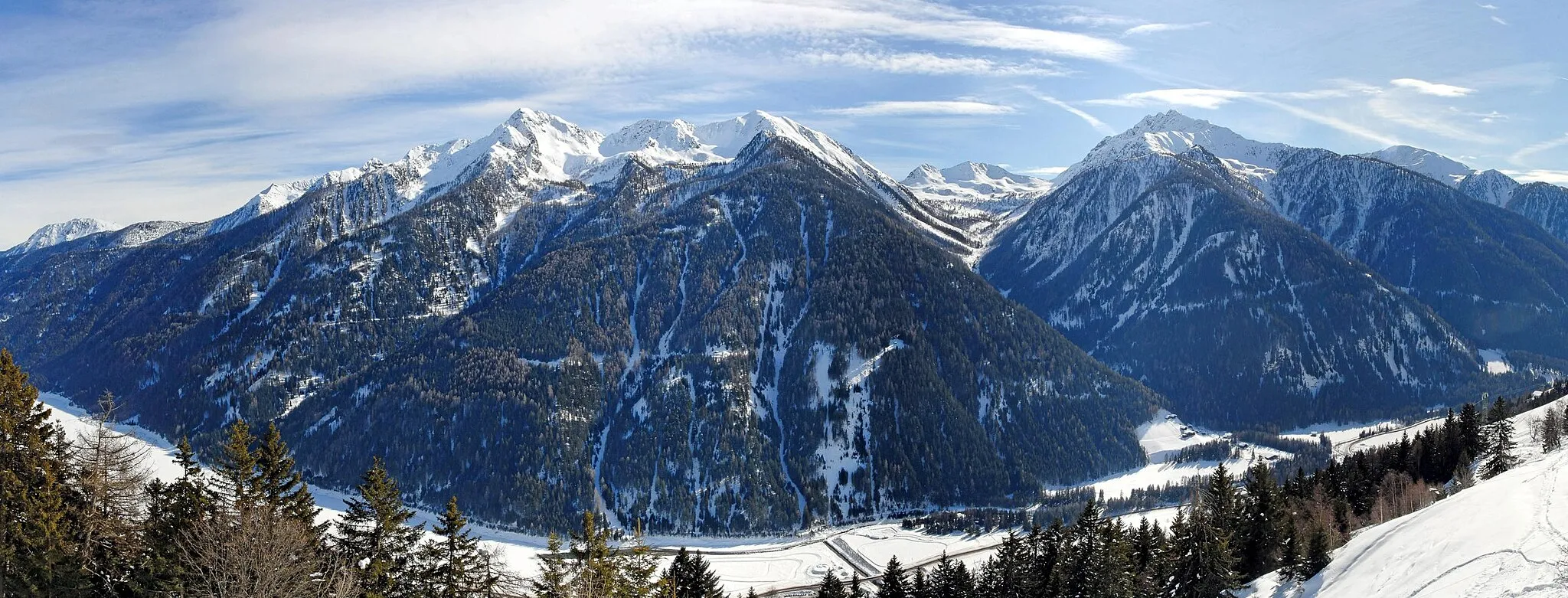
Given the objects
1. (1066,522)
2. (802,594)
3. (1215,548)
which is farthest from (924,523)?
(1215,548)

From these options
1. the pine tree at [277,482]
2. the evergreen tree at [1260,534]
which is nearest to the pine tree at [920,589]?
the evergreen tree at [1260,534]

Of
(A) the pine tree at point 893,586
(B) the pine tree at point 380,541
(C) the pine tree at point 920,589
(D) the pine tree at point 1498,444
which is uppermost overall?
(B) the pine tree at point 380,541

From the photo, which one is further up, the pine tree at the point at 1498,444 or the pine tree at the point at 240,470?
the pine tree at the point at 240,470

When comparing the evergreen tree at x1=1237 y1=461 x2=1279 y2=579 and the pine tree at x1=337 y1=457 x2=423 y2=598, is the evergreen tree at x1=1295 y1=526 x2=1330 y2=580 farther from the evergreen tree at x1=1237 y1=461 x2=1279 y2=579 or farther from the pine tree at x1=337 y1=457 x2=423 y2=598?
the pine tree at x1=337 y1=457 x2=423 y2=598

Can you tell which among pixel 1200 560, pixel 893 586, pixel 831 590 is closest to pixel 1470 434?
pixel 1200 560

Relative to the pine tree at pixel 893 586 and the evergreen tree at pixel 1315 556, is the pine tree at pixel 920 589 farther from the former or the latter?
the evergreen tree at pixel 1315 556

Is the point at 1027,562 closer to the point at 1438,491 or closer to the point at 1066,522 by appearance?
the point at 1438,491

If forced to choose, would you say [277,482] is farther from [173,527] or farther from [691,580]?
[691,580]
